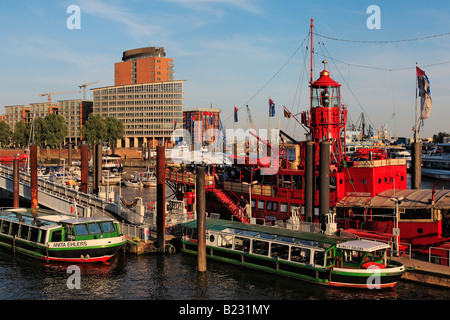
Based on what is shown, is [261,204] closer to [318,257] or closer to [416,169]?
[318,257]

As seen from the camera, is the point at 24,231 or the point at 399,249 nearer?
the point at 399,249

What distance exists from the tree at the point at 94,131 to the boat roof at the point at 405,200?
529 feet

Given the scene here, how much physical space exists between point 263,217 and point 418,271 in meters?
17.3

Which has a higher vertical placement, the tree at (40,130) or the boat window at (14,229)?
the tree at (40,130)

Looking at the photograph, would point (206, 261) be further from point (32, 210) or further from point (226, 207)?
point (32, 210)

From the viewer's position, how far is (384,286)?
28641mm

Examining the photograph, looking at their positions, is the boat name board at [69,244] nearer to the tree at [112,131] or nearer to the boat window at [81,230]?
the boat window at [81,230]

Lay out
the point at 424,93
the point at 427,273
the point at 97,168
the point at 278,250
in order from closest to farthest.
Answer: the point at 427,273
the point at 278,250
the point at 424,93
the point at 97,168

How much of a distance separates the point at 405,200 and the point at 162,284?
19.5m

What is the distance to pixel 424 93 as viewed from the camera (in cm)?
4053

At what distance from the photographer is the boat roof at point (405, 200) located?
33.7 meters

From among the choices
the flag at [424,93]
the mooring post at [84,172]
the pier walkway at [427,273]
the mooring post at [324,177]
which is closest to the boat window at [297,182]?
the mooring post at [324,177]

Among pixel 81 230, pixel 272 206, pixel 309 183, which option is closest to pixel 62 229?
pixel 81 230
